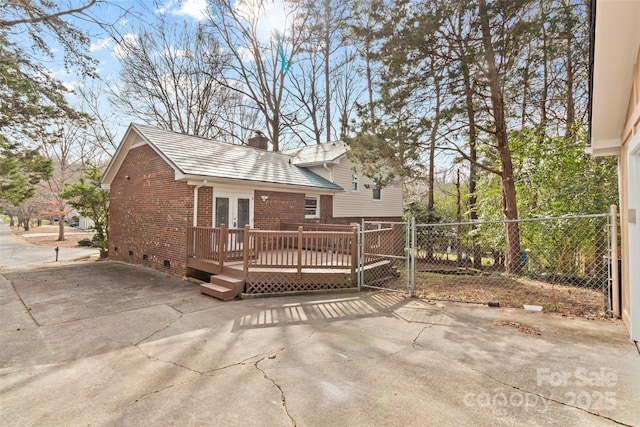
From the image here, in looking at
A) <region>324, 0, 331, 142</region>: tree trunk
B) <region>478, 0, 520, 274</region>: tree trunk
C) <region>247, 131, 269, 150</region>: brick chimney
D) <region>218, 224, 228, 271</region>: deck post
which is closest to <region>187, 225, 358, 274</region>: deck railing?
<region>218, 224, 228, 271</region>: deck post

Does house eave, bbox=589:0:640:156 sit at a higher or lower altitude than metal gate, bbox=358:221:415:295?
higher

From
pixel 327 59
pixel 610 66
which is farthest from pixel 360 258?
pixel 327 59

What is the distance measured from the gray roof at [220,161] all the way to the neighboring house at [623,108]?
27.6 feet

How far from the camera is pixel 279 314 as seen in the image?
18.4 feet

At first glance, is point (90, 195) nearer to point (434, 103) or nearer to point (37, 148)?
point (37, 148)

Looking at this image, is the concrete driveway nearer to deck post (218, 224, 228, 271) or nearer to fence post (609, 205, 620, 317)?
fence post (609, 205, 620, 317)

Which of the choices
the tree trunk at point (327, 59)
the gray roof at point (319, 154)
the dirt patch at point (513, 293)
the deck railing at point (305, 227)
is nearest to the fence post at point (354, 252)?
the dirt patch at point (513, 293)

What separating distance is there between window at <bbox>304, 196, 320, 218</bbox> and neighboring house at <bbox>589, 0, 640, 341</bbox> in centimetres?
1015

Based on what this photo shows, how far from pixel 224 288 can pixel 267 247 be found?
1.38 meters

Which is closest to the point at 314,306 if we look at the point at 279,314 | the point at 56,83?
the point at 279,314

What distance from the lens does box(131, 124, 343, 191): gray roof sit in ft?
30.2

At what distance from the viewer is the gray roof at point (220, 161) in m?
9.21

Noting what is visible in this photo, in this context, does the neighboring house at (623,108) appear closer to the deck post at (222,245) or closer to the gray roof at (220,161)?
the deck post at (222,245)

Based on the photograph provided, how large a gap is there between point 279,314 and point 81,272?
26.5 ft
